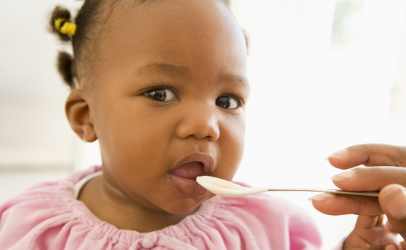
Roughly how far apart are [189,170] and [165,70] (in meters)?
0.22

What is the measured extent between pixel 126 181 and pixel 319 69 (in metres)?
0.78

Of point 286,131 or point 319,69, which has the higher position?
point 319,69

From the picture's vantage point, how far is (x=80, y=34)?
90cm

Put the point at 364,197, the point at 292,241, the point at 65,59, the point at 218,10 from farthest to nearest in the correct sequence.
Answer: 1. the point at 65,59
2. the point at 292,241
3. the point at 218,10
4. the point at 364,197

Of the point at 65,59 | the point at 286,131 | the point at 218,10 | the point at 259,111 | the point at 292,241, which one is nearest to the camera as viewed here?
the point at 218,10

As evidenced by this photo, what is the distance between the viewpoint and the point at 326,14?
1.12 meters

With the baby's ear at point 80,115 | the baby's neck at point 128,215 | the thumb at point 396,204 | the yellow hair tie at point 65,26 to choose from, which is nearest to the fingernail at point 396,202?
the thumb at point 396,204

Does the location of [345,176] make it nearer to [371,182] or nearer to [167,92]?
[371,182]

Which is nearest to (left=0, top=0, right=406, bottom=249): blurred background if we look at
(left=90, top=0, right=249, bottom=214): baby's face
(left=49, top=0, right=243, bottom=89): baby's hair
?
(left=49, top=0, right=243, bottom=89): baby's hair

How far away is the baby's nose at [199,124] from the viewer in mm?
660

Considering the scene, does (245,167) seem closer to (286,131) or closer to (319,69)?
(286,131)

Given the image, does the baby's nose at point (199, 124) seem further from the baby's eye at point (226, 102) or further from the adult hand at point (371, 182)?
the adult hand at point (371, 182)

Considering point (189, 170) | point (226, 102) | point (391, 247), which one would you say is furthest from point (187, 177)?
point (391, 247)

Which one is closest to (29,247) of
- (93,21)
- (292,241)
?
(93,21)
